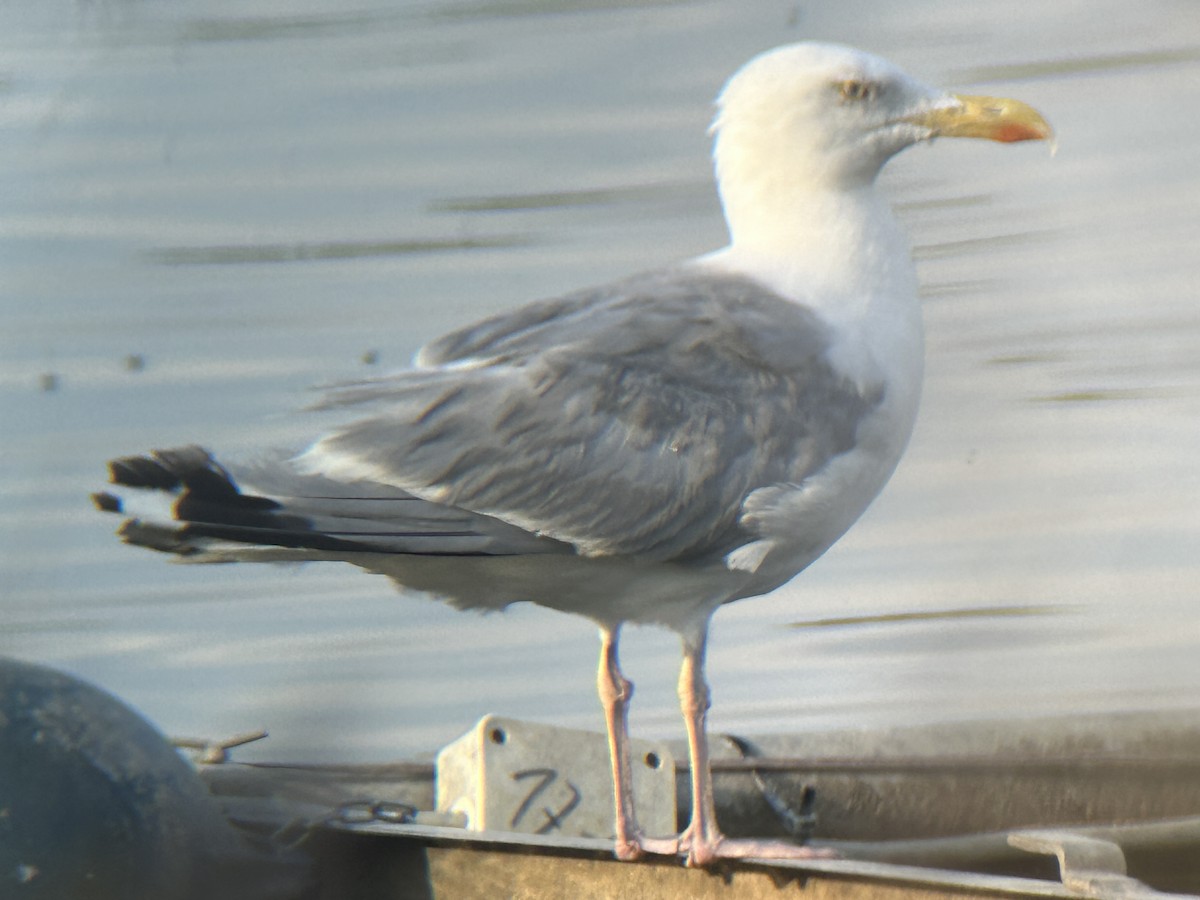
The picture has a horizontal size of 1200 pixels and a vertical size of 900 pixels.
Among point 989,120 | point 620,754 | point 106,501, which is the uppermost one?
point 989,120

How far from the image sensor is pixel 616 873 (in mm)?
1597

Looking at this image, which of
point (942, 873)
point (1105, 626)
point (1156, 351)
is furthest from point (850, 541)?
point (942, 873)

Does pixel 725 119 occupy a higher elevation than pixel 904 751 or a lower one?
higher

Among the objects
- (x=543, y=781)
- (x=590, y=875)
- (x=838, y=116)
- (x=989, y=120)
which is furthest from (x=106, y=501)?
(x=989, y=120)

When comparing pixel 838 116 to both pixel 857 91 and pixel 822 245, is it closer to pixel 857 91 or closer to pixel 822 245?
pixel 857 91

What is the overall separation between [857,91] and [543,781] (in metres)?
0.82

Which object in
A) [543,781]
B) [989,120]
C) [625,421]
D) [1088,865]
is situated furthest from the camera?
[543,781]

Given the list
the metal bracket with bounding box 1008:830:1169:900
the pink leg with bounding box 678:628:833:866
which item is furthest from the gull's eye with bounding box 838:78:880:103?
the metal bracket with bounding box 1008:830:1169:900

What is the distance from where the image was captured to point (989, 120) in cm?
168

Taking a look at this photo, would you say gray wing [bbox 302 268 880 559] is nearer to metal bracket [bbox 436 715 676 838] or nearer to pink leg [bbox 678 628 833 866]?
pink leg [bbox 678 628 833 866]

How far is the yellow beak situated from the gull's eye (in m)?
0.05

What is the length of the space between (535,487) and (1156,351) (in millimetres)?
2594

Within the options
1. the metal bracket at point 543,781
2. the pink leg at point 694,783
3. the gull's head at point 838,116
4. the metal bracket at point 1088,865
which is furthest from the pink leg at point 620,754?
the gull's head at point 838,116

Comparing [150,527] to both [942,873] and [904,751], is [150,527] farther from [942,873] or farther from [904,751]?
[904,751]
